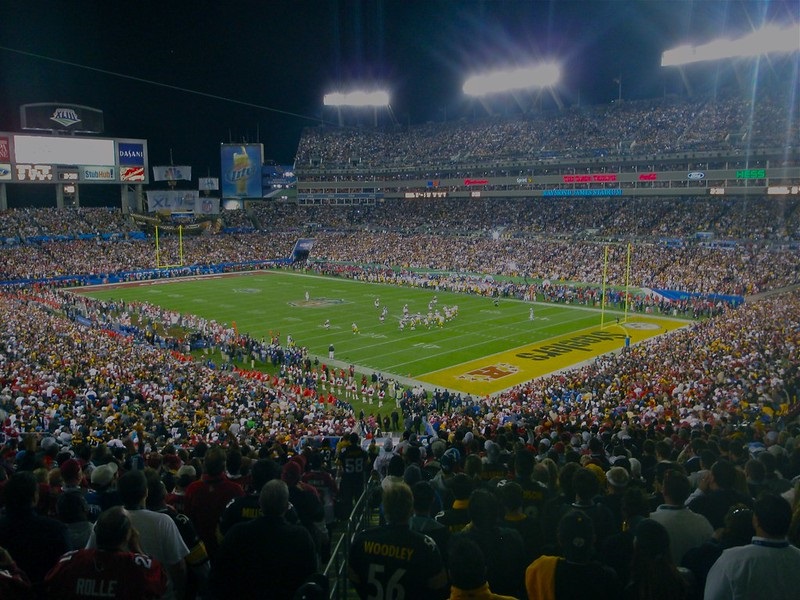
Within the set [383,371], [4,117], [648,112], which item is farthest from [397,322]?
[4,117]

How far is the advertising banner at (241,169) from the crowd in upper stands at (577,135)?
5774 mm

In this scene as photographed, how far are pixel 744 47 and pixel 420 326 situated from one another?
130 feet

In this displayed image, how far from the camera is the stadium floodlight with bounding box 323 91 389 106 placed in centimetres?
8356

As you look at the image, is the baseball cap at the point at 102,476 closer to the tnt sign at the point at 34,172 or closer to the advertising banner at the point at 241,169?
the tnt sign at the point at 34,172

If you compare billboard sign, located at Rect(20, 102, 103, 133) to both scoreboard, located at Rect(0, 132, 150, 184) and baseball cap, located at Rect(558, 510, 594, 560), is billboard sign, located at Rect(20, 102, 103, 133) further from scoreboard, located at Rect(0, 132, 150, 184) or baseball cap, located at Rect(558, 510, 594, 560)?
baseball cap, located at Rect(558, 510, 594, 560)

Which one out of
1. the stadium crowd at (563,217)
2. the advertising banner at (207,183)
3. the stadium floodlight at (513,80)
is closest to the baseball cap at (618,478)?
the stadium crowd at (563,217)

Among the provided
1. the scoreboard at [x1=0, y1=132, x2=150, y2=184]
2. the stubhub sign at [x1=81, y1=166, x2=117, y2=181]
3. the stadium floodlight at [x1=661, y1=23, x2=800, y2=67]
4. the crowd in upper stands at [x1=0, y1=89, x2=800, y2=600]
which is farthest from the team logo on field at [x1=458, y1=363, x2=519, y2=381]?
the stubhub sign at [x1=81, y1=166, x2=117, y2=181]

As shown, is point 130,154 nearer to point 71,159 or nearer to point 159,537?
point 71,159

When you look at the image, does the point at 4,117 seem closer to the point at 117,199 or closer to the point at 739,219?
the point at 117,199

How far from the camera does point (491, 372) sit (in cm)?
2673

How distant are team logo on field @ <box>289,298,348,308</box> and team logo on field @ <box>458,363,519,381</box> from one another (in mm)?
17117

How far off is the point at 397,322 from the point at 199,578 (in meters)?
32.7

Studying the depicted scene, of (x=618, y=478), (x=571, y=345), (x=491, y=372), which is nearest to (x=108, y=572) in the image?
(x=618, y=478)

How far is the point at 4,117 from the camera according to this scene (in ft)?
219
